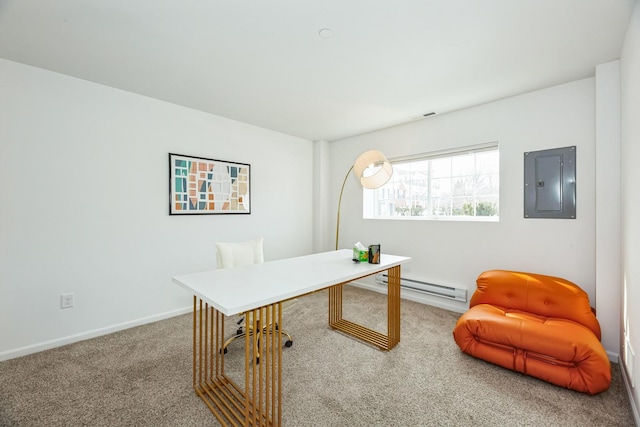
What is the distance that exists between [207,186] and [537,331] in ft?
11.5

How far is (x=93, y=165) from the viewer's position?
2.62 meters

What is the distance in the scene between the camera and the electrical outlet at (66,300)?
8.07 feet

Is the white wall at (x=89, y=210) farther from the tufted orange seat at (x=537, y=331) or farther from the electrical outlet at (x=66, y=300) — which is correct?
the tufted orange seat at (x=537, y=331)

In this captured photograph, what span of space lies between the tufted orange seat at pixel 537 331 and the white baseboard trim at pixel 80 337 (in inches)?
119

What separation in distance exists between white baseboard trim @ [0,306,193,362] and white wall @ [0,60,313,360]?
10mm

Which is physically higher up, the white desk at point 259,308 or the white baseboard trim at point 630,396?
the white desk at point 259,308

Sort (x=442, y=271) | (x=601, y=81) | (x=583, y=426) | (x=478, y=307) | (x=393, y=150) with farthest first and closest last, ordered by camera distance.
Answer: (x=393, y=150) → (x=442, y=271) → (x=478, y=307) → (x=601, y=81) → (x=583, y=426)

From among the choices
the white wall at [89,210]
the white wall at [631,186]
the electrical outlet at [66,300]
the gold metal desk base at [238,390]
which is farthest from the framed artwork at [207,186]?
the white wall at [631,186]

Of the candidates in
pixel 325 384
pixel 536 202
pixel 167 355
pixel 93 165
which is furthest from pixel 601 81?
pixel 93 165

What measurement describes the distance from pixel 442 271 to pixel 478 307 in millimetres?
978

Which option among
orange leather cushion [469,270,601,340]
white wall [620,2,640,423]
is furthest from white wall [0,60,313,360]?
white wall [620,2,640,423]

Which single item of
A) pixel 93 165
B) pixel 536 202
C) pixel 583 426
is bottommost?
Answer: pixel 583 426

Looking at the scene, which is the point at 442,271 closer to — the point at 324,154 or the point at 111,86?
the point at 324,154

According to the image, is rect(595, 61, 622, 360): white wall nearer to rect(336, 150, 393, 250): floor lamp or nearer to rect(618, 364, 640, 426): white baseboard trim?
rect(618, 364, 640, 426): white baseboard trim
